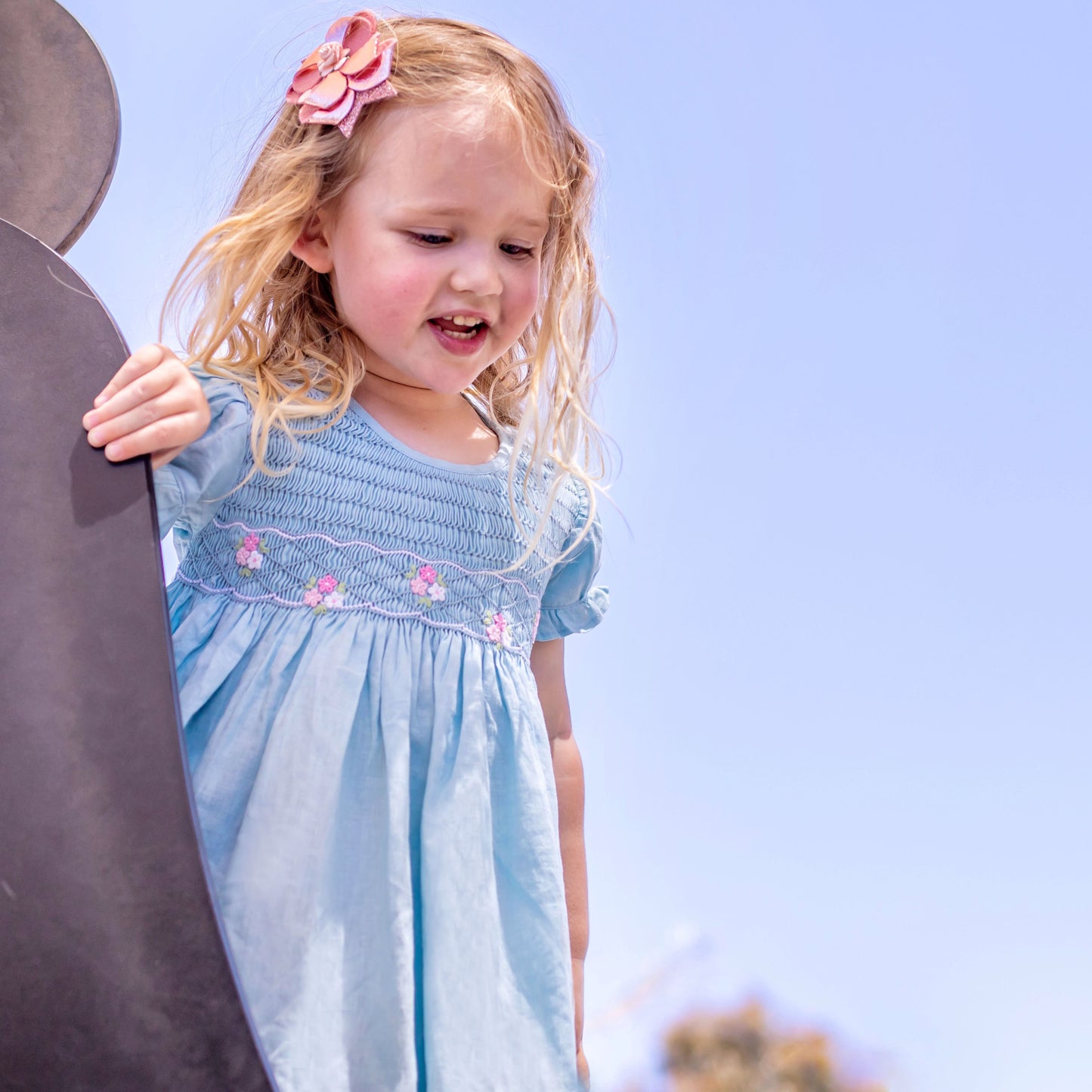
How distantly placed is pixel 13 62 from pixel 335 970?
781mm

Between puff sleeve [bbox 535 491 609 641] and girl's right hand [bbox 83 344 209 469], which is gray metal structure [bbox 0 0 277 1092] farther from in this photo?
puff sleeve [bbox 535 491 609 641]

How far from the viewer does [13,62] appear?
1021mm

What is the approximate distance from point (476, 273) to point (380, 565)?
0.88ft

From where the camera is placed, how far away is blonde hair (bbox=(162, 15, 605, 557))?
1109 millimetres

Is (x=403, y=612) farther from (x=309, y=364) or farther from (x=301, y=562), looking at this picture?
(x=309, y=364)

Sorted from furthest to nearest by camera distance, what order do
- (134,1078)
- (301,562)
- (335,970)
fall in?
(301,562) < (335,970) < (134,1078)

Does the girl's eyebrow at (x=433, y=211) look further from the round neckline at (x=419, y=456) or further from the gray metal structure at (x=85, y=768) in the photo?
the gray metal structure at (x=85, y=768)

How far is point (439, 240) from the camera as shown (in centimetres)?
108

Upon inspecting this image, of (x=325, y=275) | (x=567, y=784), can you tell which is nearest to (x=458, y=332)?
(x=325, y=275)

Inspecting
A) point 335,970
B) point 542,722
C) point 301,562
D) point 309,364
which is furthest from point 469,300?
point 335,970

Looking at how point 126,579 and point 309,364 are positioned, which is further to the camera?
point 309,364

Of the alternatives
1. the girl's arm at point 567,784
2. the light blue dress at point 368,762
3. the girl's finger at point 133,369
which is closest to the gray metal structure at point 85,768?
the girl's finger at point 133,369

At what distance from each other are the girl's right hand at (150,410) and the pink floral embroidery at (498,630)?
1.06 ft

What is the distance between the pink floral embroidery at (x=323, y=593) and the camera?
1054mm
